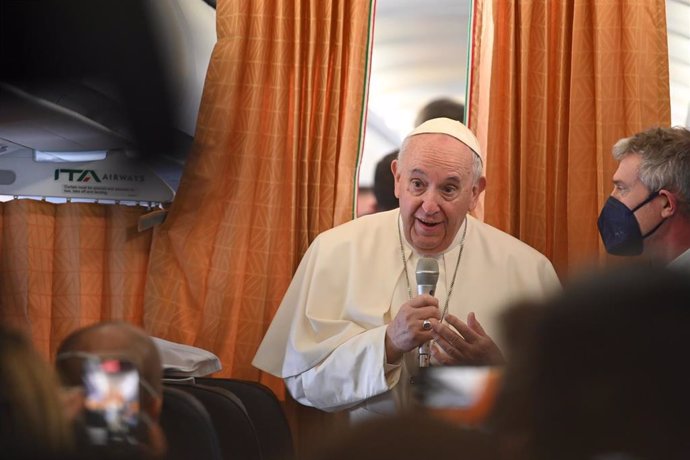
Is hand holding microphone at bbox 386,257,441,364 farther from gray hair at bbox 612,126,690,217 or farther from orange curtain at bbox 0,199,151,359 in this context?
orange curtain at bbox 0,199,151,359

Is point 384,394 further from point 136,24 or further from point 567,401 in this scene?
point 567,401

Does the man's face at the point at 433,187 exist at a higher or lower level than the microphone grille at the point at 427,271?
higher

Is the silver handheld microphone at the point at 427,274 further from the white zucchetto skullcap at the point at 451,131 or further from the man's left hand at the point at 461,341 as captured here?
the white zucchetto skullcap at the point at 451,131

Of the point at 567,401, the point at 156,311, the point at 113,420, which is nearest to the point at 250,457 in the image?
the point at 156,311

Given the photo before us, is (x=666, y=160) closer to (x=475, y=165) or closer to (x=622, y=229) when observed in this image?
(x=622, y=229)

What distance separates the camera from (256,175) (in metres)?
4.33

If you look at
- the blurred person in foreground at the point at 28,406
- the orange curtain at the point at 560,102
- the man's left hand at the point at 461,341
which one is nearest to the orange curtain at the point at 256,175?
the orange curtain at the point at 560,102

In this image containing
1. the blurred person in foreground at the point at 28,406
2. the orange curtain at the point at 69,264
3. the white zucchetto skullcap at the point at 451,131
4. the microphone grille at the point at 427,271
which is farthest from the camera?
the orange curtain at the point at 69,264

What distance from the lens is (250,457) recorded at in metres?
3.04

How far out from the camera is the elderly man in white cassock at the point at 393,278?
12.3 feet

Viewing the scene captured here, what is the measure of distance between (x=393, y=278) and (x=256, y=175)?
30.5 inches

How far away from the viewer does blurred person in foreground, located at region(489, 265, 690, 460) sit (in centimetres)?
88

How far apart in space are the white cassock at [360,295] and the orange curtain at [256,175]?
25 cm

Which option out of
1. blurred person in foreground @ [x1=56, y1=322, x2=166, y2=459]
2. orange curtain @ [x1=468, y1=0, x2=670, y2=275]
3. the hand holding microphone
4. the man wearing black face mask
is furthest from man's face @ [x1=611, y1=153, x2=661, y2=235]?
blurred person in foreground @ [x1=56, y1=322, x2=166, y2=459]
